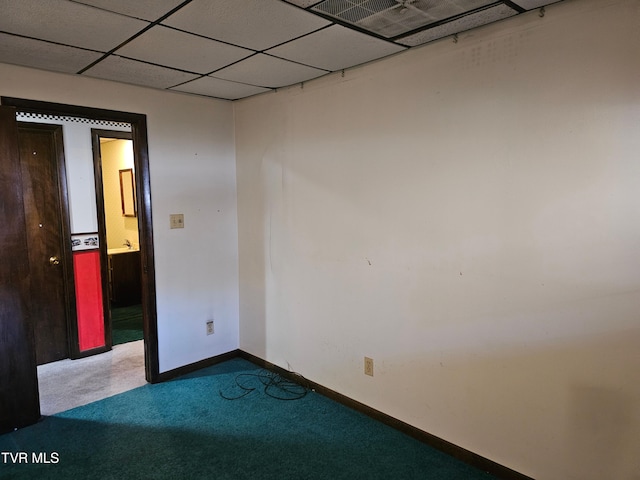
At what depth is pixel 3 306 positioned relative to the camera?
2.60 meters

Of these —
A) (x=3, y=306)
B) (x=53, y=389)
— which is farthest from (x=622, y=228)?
(x=53, y=389)

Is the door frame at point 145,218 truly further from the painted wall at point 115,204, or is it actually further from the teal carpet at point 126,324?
the painted wall at point 115,204

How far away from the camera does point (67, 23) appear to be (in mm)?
1948

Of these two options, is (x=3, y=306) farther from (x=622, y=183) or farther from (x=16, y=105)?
(x=622, y=183)

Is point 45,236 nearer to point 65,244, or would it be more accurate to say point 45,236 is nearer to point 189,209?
point 65,244

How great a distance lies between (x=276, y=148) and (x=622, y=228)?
7.69 ft

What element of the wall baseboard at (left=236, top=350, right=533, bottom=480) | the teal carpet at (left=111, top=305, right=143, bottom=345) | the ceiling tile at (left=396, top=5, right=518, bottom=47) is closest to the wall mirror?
the teal carpet at (left=111, top=305, right=143, bottom=345)

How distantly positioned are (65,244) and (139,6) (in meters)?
2.78

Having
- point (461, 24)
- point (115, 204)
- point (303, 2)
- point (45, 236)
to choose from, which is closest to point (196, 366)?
point (45, 236)

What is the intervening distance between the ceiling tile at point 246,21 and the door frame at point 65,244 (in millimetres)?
2433

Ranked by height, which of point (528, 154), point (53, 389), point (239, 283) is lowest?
point (53, 389)

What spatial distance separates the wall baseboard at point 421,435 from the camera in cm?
220

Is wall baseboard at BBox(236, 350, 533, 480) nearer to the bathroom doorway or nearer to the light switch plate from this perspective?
the light switch plate

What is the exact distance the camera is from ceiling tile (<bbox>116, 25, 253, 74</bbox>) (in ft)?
6.97
